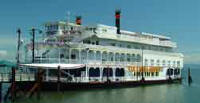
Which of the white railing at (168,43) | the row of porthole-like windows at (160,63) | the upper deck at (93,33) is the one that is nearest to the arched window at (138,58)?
the row of porthole-like windows at (160,63)

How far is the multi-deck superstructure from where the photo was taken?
163ft

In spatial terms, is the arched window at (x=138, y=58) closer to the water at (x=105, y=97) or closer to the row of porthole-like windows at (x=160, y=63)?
the row of porthole-like windows at (x=160, y=63)

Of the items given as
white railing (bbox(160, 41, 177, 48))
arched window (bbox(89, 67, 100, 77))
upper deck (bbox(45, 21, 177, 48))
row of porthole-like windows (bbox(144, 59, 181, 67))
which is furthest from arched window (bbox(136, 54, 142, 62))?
arched window (bbox(89, 67, 100, 77))

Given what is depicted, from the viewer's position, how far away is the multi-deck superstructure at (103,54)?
4962 centimetres

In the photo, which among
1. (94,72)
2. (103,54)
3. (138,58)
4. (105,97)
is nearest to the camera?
(105,97)

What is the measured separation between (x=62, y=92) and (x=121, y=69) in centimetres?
1477

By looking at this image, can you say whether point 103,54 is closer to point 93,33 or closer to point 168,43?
point 93,33

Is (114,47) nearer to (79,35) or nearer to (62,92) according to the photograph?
(79,35)

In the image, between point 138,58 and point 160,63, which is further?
point 160,63

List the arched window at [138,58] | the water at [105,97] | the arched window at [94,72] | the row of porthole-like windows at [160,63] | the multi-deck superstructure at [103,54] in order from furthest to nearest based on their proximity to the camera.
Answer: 1. the row of porthole-like windows at [160,63]
2. the arched window at [138,58]
3. the arched window at [94,72]
4. the multi-deck superstructure at [103,54]
5. the water at [105,97]

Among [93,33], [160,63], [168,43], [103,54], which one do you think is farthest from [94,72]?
[168,43]

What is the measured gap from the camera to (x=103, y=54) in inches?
2183

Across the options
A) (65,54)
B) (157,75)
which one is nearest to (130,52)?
(157,75)

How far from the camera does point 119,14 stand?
2625 inches
